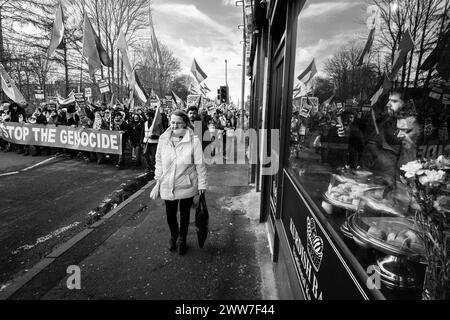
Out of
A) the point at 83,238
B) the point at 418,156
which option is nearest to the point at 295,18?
the point at 418,156

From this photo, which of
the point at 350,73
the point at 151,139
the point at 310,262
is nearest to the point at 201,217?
the point at 310,262

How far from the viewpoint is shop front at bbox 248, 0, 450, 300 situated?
109 cm

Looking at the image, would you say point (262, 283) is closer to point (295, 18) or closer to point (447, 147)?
point (447, 147)

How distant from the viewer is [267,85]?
4695 mm

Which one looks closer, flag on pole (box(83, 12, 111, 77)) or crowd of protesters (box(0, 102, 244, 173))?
crowd of protesters (box(0, 102, 244, 173))

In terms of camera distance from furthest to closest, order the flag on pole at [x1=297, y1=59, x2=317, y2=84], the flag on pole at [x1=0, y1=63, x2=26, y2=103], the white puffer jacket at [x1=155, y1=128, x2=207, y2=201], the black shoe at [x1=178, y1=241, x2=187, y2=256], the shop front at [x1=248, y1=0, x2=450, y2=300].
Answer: the flag on pole at [x1=0, y1=63, x2=26, y2=103] → the black shoe at [x1=178, y1=241, x2=187, y2=256] → the white puffer jacket at [x1=155, y1=128, x2=207, y2=201] → the flag on pole at [x1=297, y1=59, x2=317, y2=84] → the shop front at [x1=248, y1=0, x2=450, y2=300]

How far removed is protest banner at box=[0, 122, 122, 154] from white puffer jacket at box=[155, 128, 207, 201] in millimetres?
7042

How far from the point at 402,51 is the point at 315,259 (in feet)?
4.22

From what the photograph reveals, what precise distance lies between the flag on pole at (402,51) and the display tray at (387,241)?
77 cm

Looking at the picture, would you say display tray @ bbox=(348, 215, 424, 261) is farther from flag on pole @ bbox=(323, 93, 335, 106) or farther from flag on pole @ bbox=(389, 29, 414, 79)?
flag on pole @ bbox=(323, 93, 335, 106)

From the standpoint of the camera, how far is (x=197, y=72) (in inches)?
558

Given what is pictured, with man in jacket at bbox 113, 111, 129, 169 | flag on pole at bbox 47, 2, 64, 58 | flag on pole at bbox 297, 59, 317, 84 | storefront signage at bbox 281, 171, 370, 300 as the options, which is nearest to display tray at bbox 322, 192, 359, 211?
storefront signage at bbox 281, 171, 370, 300

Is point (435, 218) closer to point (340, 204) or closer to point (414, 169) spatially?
point (414, 169)

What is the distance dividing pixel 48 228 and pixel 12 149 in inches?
392
